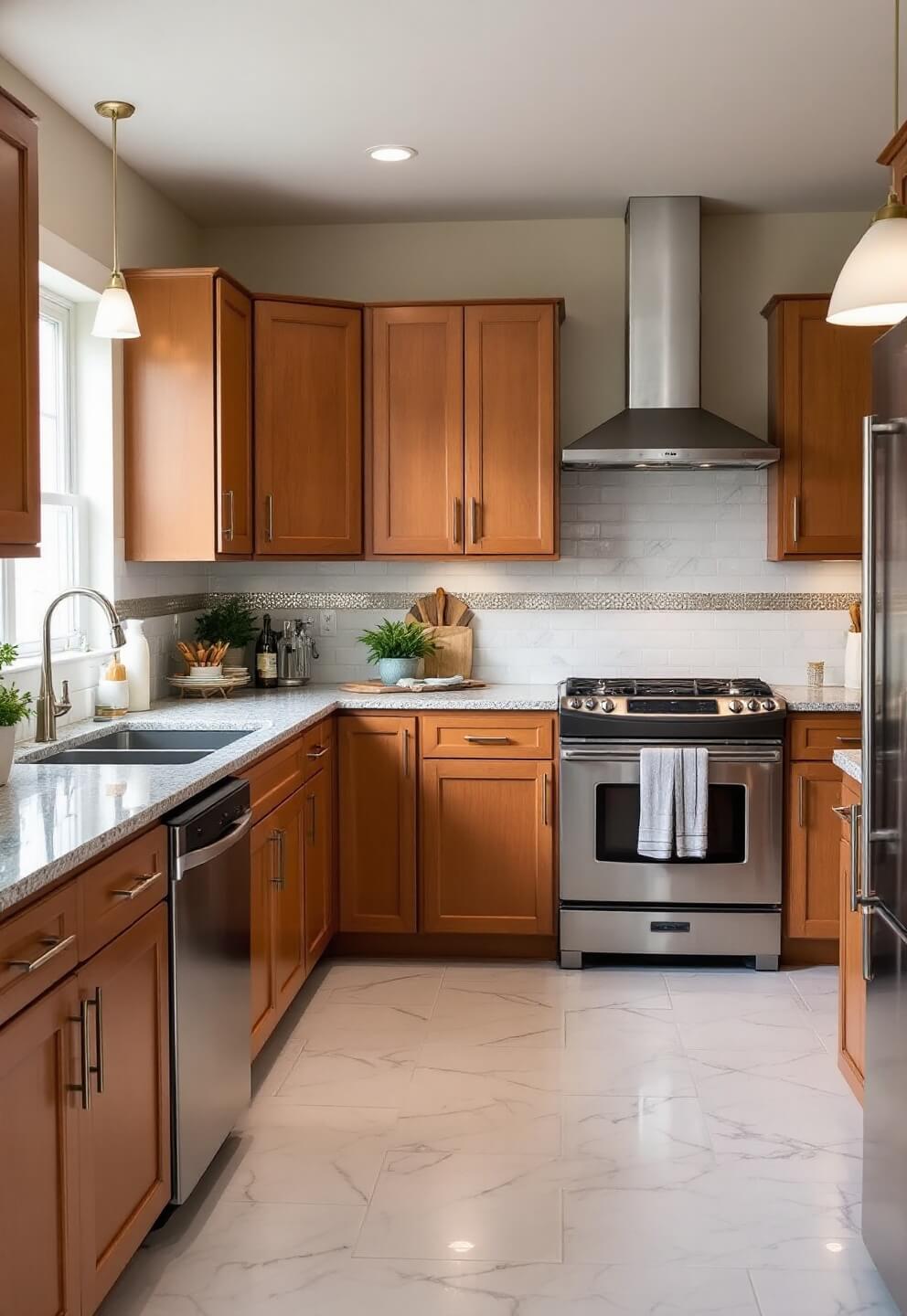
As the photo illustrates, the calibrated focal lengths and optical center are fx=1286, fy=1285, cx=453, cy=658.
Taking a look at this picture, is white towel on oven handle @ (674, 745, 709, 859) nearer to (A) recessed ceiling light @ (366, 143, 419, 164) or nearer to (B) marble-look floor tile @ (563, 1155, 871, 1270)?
(B) marble-look floor tile @ (563, 1155, 871, 1270)

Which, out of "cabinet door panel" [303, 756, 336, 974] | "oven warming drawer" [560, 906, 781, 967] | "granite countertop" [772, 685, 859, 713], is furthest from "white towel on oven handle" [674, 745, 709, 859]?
"cabinet door panel" [303, 756, 336, 974]

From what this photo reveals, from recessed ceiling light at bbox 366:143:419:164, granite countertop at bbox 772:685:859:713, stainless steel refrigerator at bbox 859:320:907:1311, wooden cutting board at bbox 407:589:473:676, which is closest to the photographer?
stainless steel refrigerator at bbox 859:320:907:1311

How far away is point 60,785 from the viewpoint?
9.09 ft

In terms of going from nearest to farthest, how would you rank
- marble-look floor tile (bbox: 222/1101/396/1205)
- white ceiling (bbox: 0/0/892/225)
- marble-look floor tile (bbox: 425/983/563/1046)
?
marble-look floor tile (bbox: 222/1101/396/1205)
white ceiling (bbox: 0/0/892/225)
marble-look floor tile (bbox: 425/983/563/1046)

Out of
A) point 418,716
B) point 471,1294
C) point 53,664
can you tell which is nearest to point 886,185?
point 418,716

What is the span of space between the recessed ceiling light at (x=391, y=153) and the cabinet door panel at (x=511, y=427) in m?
0.67

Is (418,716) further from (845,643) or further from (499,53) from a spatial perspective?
(499,53)

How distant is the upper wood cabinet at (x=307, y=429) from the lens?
4.76 meters

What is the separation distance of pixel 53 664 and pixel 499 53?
2.12 metres

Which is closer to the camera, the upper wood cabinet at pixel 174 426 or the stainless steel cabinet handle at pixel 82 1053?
the stainless steel cabinet handle at pixel 82 1053

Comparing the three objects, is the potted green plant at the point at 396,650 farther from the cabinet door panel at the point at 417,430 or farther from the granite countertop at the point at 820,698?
the granite countertop at the point at 820,698

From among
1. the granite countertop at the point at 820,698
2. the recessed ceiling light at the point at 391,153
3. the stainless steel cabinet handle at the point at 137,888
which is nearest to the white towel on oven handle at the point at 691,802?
the granite countertop at the point at 820,698

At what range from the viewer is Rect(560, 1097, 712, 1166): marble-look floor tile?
3072 millimetres

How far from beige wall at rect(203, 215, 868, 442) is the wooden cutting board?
0.83m
